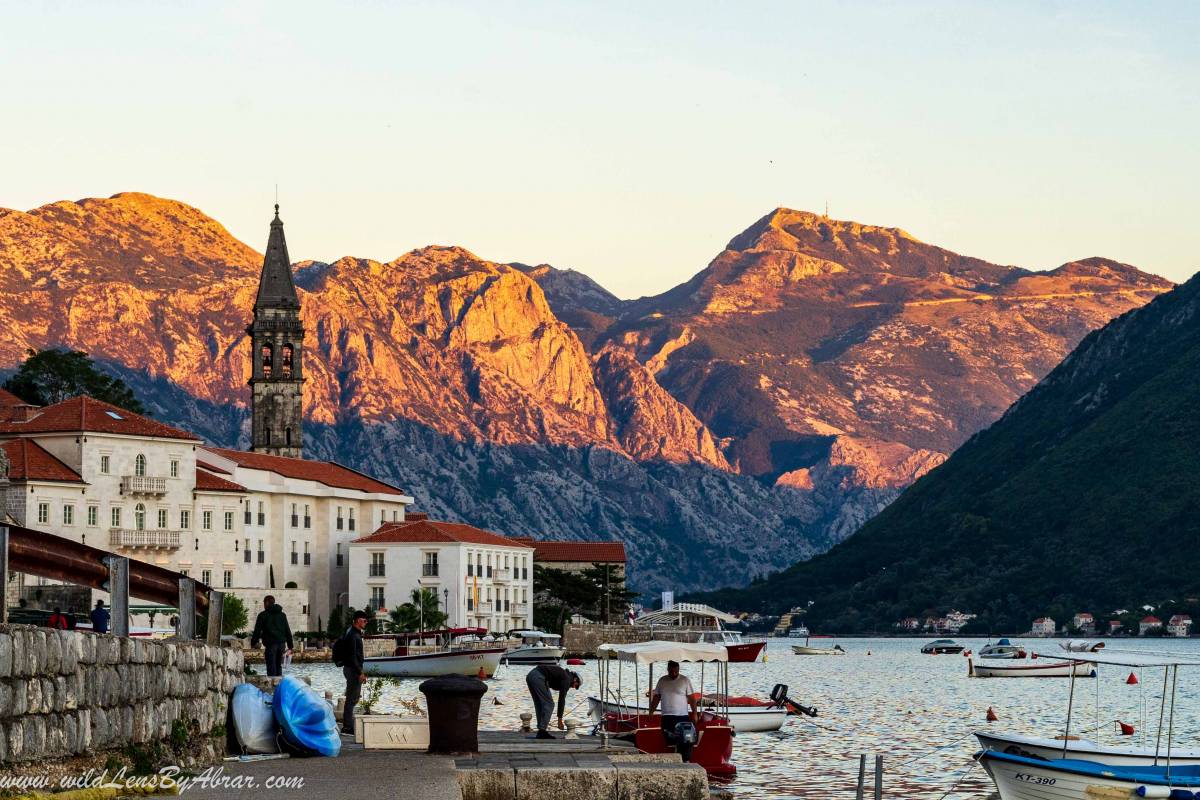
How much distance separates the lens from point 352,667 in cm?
3766

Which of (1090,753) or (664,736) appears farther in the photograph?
(1090,753)

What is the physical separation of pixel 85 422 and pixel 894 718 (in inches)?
2998

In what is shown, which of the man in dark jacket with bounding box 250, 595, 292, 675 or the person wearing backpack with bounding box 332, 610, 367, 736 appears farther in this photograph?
the man in dark jacket with bounding box 250, 595, 292, 675

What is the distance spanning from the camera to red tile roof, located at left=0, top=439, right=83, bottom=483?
457 feet

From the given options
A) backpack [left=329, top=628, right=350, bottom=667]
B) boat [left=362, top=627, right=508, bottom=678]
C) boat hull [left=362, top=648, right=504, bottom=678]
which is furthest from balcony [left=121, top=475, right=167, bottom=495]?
backpack [left=329, top=628, right=350, bottom=667]

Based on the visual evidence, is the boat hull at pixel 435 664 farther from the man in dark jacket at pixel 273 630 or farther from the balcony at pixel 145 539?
the man in dark jacket at pixel 273 630

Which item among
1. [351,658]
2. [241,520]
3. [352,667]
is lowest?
[352,667]

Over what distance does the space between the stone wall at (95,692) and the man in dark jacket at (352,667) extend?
7.76 metres

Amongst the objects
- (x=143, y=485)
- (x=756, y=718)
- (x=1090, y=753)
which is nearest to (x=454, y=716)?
(x=1090, y=753)

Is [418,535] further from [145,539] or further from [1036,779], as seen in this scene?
[1036,779]

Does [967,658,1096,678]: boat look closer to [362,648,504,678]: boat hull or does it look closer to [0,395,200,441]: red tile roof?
[362,648,504,678]: boat hull

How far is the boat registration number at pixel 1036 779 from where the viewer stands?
40.0m

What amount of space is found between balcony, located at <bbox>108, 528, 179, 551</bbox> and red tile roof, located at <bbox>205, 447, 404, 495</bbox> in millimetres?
18847

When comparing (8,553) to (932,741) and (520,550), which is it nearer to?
(932,741)
